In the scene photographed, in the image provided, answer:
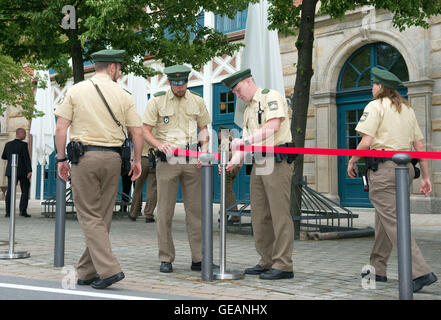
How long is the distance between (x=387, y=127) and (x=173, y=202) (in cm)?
219

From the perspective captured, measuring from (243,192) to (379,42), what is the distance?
588 cm

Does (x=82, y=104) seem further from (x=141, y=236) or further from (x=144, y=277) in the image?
(x=141, y=236)

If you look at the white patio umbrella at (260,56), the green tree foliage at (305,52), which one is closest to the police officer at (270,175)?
the green tree foliage at (305,52)

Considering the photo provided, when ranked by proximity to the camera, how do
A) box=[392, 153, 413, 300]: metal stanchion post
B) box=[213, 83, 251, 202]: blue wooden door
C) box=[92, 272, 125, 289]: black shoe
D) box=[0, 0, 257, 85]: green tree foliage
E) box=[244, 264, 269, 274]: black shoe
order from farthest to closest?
box=[213, 83, 251, 202]: blue wooden door, box=[0, 0, 257, 85]: green tree foliage, box=[244, 264, 269, 274]: black shoe, box=[92, 272, 125, 289]: black shoe, box=[392, 153, 413, 300]: metal stanchion post

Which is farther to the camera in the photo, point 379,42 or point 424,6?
point 379,42

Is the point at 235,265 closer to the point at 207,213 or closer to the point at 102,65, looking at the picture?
→ the point at 207,213

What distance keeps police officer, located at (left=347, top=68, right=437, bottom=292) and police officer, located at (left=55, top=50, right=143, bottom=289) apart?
2024 millimetres

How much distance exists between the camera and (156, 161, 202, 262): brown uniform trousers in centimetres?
591

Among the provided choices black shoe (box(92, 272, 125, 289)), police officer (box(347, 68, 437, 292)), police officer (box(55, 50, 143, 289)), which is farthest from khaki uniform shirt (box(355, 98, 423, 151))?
black shoe (box(92, 272, 125, 289))

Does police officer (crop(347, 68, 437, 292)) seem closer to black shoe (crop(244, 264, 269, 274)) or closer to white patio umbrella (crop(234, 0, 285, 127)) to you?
black shoe (crop(244, 264, 269, 274))

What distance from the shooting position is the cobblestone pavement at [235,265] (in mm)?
4867

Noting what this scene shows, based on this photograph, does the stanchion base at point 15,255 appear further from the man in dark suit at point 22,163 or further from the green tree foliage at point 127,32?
the man in dark suit at point 22,163

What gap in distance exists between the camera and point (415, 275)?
4.86 meters
